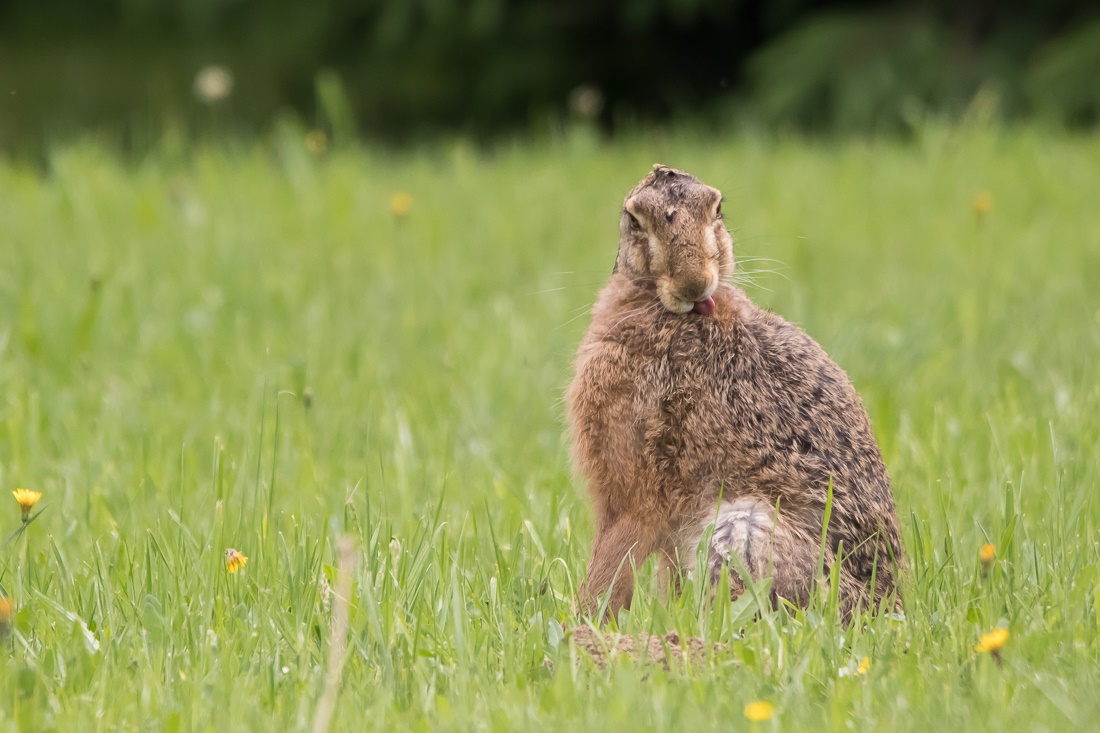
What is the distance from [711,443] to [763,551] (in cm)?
25

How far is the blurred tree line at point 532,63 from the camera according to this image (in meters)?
10.5

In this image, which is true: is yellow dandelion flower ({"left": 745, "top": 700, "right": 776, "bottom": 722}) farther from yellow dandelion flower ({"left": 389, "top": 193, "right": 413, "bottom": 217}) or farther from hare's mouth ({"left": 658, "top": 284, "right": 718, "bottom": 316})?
yellow dandelion flower ({"left": 389, "top": 193, "right": 413, "bottom": 217})

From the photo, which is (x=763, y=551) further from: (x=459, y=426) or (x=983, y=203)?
(x=983, y=203)

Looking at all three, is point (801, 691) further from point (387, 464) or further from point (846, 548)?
point (387, 464)

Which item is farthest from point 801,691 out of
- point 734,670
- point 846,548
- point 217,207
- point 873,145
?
point 873,145

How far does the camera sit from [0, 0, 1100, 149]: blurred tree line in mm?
10484

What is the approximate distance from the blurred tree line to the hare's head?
15.4 ft

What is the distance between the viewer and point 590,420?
296cm

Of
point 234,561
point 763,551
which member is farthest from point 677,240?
point 234,561

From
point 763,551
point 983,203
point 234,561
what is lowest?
point 234,561

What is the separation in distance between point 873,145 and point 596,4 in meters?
3.96

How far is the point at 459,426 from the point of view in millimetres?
4582

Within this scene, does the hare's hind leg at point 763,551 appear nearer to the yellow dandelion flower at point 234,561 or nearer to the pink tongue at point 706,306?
the pink tongue at point 706,306

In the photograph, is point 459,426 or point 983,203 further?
point 983,203
